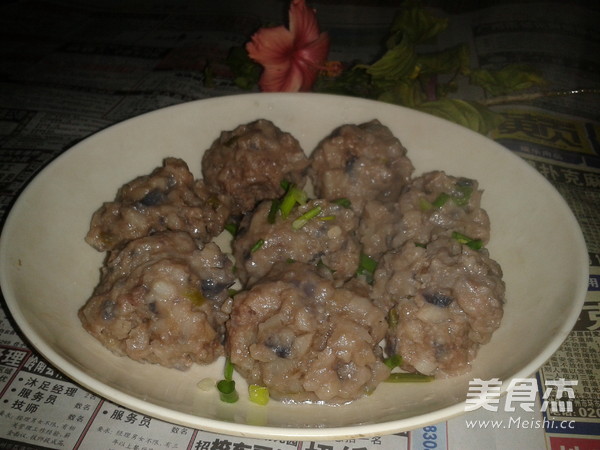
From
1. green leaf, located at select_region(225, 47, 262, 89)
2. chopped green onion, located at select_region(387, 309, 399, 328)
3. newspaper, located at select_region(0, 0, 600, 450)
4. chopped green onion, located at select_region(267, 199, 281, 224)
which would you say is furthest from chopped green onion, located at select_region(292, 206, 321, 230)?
green leaf, located at select_region(225, 47, 262, 89)

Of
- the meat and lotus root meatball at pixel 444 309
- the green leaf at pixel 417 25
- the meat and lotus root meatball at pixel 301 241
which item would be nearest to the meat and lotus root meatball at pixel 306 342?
A: the meat and lotus root meatball at pixel 444 309

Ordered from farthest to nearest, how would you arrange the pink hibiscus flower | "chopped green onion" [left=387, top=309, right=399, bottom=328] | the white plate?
the pink hibiscus flower, "chopped green onion" [left=387, top=309, right=399, bottom=328], the white plate

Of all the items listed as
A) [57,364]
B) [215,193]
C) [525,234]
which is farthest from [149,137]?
[525,234]

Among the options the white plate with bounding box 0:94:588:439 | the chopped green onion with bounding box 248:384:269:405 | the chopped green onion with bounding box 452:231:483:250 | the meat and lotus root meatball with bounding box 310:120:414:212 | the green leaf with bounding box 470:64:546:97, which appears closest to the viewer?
the white plate with bounding box 0:94:588:439

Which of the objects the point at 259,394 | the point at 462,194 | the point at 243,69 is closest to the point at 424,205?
the point at 462,194

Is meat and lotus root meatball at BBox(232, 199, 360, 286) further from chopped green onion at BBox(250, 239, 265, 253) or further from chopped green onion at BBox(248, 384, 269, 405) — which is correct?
chopped green onion at BBox(248, 384, 269, 405)

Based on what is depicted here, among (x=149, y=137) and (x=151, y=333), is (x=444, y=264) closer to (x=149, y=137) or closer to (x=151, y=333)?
(x=151, y=333)

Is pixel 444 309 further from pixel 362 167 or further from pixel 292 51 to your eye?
pixel 292 51
